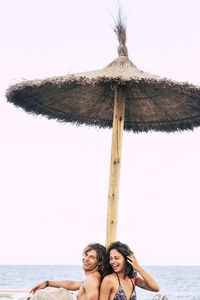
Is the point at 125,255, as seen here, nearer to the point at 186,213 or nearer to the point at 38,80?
the point at 38,80

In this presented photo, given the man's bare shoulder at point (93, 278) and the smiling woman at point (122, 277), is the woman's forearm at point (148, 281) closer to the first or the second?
the smiling woman at point (122, 277)

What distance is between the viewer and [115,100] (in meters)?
4.13

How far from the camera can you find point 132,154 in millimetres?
39938

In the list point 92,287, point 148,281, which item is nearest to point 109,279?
point 92,287

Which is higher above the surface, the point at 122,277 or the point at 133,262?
the point at 133,262

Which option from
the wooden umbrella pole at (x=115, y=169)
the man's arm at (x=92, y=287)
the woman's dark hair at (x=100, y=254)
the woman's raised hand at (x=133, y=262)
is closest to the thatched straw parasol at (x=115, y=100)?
the wooden umbrella pole at (x=115, y=169)

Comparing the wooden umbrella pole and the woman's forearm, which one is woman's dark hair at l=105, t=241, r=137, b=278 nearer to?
the woman's forearm

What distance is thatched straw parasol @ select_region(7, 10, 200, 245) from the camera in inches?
146

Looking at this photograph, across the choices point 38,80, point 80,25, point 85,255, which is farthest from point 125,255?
point 80,25

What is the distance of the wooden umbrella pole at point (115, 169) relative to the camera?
3.72 meters

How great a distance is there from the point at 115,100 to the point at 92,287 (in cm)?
210

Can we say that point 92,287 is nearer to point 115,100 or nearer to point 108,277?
point 108,277

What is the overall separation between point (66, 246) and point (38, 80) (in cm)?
4462

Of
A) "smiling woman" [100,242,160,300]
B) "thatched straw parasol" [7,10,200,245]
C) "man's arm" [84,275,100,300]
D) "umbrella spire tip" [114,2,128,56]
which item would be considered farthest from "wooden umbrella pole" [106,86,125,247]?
"man's arm" [84,275,100,300]
